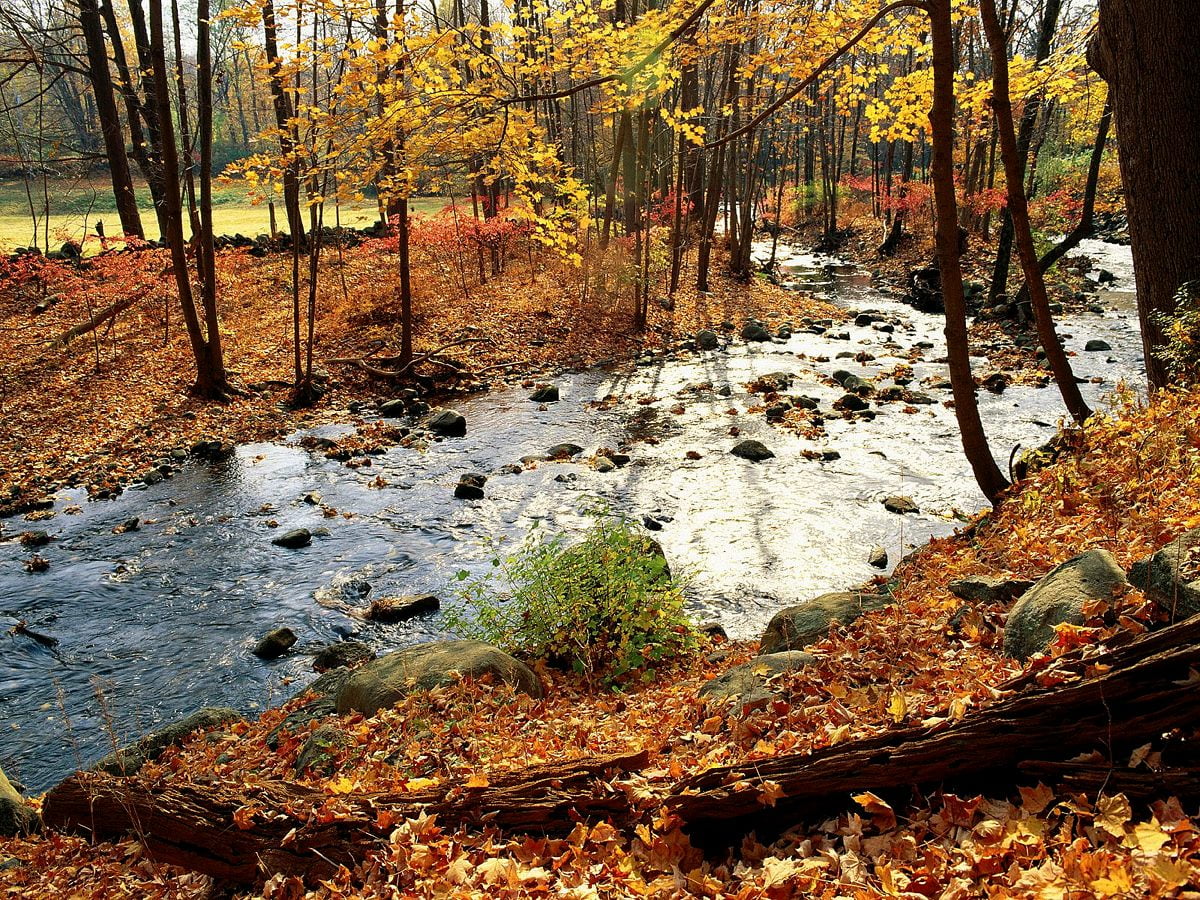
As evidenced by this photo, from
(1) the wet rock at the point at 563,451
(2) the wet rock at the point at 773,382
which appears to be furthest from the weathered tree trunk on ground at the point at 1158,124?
(2) the wet rock at the point at 773,382

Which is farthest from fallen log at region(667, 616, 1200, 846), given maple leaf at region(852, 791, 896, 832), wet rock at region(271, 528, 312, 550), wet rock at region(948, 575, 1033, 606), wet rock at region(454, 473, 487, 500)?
wet rock at region(454, 473, 487, 500)

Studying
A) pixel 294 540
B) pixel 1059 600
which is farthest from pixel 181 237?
pixel 1059 600

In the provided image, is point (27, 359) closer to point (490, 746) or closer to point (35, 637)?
point (35, 637)

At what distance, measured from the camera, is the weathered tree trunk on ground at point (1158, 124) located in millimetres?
5965

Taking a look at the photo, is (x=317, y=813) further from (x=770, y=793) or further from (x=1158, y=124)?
(x=1158, y=124)

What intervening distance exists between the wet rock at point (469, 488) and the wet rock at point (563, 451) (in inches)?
58.4

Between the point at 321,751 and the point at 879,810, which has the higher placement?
the point at 879,810

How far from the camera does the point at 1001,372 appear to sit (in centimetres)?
1552

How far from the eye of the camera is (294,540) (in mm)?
10133

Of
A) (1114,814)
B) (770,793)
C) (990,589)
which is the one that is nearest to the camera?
(1114,814)

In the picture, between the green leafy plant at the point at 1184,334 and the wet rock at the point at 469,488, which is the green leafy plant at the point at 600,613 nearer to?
the wet rock at the point at 469,488

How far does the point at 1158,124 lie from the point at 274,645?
9.61m

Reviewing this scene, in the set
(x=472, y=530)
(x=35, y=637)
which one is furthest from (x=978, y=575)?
(x=35, y=637)

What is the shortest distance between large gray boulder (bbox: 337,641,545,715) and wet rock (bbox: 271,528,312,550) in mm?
4262
